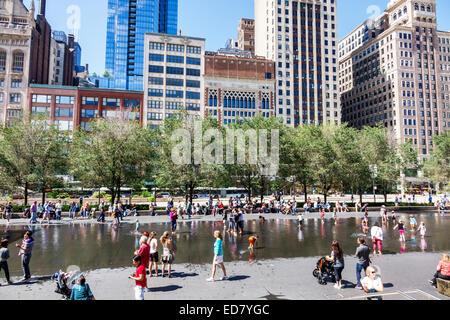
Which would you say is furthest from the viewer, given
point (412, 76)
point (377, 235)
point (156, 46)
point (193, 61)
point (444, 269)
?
point (412, 76)

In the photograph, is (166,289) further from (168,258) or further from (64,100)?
(64,100)

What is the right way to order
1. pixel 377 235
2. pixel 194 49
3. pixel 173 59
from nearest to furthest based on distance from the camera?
1. pixel 377 235
2. pixel 173 59
3. pixel 194 49

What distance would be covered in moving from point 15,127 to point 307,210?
36439mm

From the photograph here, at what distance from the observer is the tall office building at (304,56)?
93750 mm

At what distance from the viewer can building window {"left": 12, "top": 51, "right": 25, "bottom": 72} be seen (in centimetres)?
7662

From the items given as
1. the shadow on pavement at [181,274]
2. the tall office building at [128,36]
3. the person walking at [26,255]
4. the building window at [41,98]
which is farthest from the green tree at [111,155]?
the tall office building at [128,36]

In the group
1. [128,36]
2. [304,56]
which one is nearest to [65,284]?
[304,56]

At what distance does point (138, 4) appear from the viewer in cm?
14388

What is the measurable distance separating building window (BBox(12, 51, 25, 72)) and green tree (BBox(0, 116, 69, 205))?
55.0m

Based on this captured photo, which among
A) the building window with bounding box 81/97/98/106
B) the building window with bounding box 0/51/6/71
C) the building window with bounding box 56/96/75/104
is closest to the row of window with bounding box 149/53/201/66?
the building window with bounding box 81/97/98/106

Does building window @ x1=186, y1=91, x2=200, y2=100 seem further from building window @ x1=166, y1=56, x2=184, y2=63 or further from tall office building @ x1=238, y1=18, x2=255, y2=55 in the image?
tall office building @ x1=238, y1=18, x2=255, y2=55

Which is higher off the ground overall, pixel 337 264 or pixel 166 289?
pixel 337 264

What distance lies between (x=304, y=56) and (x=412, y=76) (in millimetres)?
39250

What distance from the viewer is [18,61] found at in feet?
253
